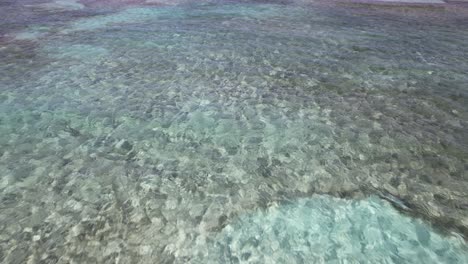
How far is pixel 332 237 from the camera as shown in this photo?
483cm

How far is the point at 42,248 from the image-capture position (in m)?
4.65

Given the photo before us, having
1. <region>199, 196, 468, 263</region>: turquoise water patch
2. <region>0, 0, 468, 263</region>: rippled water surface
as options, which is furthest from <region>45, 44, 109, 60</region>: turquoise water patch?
<region>199, 196, 468, 263</region>: turquoise water patch

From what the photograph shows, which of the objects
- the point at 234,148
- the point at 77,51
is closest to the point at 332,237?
the point at 234,148

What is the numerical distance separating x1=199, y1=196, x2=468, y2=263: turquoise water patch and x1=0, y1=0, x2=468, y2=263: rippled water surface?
0.02 m

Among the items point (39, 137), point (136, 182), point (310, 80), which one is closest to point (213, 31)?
point (310, 80)

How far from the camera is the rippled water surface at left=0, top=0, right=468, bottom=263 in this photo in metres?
4.79

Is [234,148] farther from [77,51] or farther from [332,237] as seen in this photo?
[77,51]

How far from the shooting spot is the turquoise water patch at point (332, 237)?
452cm

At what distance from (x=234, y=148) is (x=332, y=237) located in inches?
106

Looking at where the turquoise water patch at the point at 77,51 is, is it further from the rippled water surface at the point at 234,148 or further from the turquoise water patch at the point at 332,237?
the turquoise water patch at the point at 332,237

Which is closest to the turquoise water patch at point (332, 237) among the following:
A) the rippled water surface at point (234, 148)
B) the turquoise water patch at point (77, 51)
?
the rippled water surface at point (234, 148)

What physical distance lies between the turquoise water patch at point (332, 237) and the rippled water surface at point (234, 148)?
2cm

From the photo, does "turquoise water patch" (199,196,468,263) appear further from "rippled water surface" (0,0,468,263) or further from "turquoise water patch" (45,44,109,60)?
"turquoise water patch" (45,44,109,60)

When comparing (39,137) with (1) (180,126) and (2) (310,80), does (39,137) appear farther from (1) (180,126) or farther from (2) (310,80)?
(2) (310,80)
